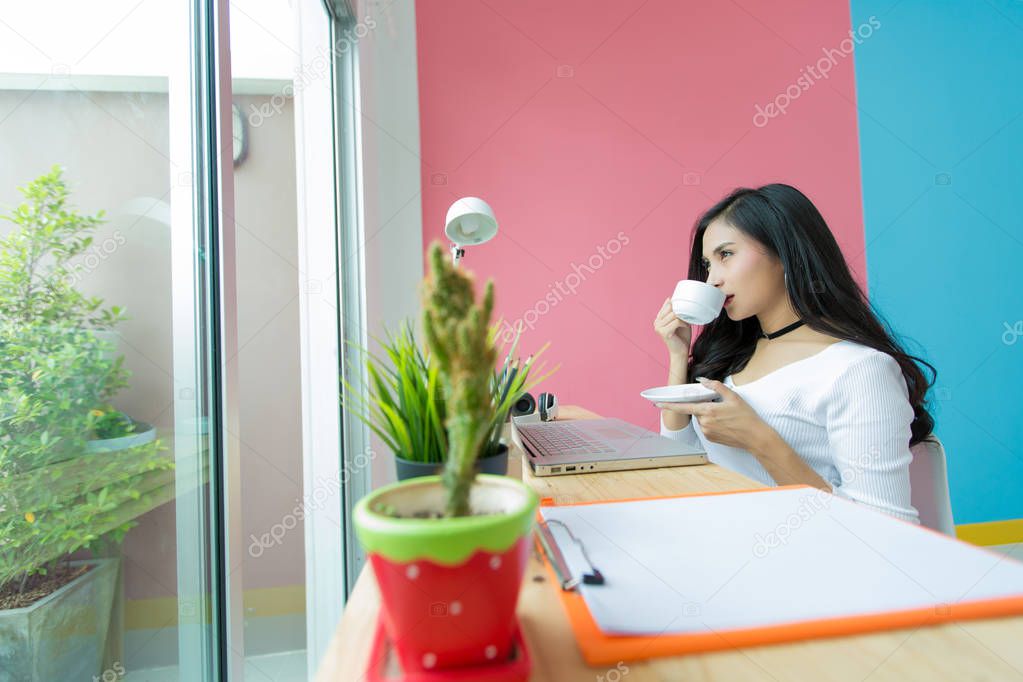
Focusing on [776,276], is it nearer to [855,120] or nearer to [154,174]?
[154,174]

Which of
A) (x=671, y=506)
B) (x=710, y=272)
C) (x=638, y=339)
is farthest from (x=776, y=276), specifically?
(x=638, y=339)

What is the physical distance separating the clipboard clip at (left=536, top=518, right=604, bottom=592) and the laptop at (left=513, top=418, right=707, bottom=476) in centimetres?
24

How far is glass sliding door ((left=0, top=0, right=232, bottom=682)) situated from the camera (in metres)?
0.42

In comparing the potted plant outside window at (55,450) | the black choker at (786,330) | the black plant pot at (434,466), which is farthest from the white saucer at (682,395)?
the potted plant outside window at (55,450)

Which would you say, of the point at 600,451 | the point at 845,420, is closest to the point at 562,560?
the point at 600,451

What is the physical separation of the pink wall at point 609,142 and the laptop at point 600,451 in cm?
99

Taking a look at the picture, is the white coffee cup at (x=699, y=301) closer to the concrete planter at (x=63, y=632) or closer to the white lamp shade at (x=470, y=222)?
the white lamp shade at (x=470, y=222)

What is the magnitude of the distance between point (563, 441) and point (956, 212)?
2.35 meters

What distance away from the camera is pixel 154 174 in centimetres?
60

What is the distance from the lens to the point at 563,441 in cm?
91

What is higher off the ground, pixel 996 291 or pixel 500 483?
pixel 996 291

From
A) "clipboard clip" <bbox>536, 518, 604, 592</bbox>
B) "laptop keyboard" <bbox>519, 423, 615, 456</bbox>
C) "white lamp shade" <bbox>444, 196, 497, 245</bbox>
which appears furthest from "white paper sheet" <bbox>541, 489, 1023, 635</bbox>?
"white lamp shade" <bbox>444, 196, 497, 245</bbox>

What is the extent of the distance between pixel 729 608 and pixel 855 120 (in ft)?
8.09

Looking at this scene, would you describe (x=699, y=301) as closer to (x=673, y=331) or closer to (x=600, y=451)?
(x=673, y=331)
